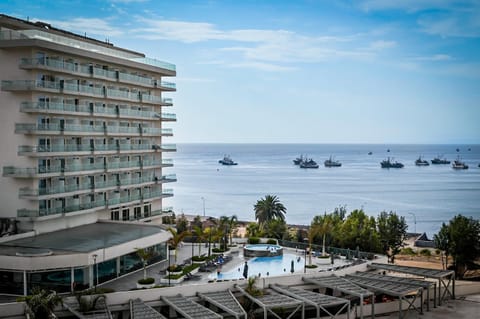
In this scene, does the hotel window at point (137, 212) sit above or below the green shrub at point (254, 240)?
above

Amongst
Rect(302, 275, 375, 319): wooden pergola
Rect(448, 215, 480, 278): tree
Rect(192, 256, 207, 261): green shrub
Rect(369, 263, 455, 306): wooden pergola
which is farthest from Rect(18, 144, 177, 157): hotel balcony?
Rect(448, 215, 480, 278): tree

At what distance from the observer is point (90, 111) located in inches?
1935

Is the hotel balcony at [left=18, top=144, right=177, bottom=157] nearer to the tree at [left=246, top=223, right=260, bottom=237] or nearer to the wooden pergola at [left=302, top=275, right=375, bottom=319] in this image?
the tree at [left=246, top=223, right=260, bottom=237]

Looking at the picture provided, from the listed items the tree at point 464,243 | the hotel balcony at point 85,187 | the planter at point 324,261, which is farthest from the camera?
the tree at point 464,243

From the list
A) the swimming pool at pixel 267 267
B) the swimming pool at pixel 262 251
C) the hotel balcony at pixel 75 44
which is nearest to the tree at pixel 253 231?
the swimming pool at pixel 262 251

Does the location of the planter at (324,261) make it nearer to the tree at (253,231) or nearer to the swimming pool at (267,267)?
the swimming pool at (267,267)

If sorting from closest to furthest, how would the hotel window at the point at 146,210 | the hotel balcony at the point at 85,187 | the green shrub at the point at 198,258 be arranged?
the hotel balcony at the point at 85,187, the green shrub at the point at 198,258, the hotel window at the point at 146,210

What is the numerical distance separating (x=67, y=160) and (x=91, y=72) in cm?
793

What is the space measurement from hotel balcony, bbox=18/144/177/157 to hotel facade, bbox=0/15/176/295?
0.10 metres

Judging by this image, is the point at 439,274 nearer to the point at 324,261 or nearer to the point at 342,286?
the point at 342,286

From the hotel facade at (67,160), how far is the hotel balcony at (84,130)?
86mm

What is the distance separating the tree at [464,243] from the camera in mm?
54062

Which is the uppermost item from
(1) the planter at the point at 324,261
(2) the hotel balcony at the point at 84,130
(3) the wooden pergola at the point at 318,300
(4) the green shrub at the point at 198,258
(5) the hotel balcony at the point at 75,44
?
(5) the hotel balcony at the point at 75,44

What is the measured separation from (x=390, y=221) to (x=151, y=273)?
27.9 metres
